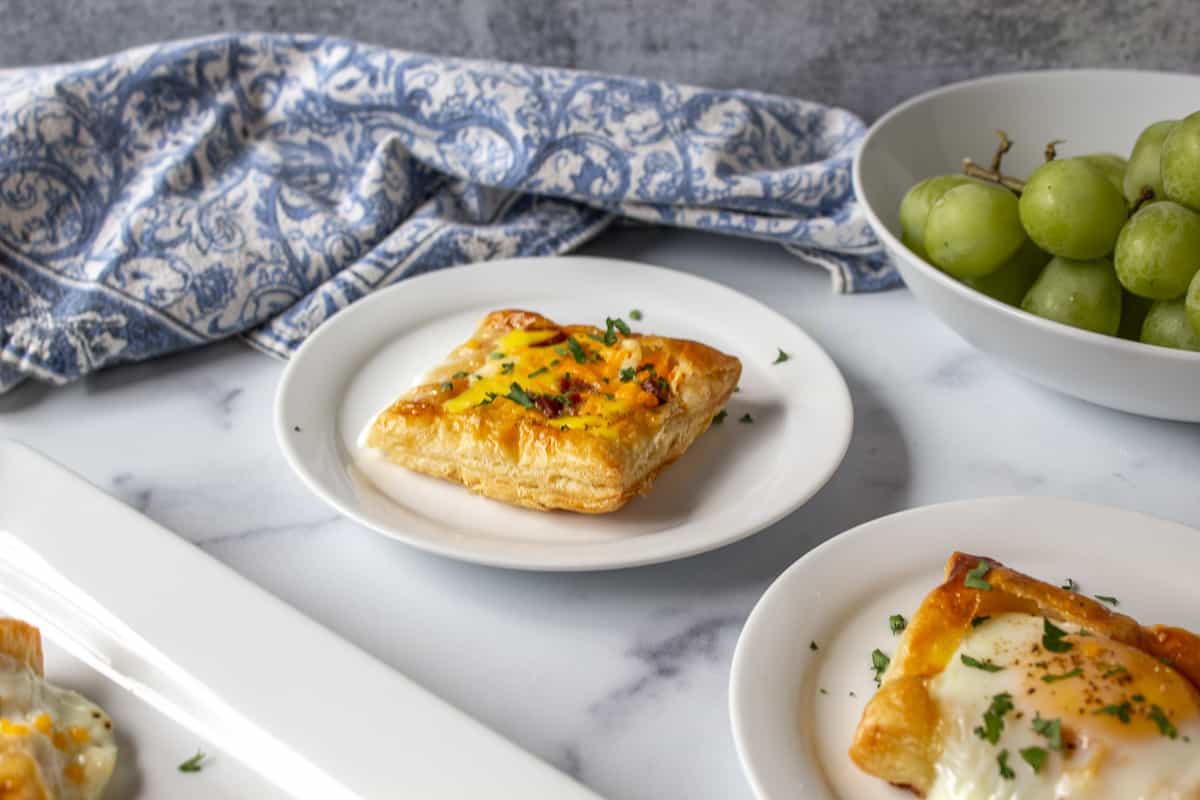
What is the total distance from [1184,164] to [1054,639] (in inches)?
29.8

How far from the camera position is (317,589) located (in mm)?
1475

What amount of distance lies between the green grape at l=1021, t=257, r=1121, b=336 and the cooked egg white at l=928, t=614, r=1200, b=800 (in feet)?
2.05

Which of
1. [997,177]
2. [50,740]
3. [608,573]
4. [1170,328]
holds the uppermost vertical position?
[997,177]

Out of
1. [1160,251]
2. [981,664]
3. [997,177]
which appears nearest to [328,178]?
[997,177]

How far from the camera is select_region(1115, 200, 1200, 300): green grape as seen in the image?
1.47 meters

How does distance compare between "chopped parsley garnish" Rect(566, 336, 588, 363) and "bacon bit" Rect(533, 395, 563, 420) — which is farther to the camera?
"chopped parsley garnish" Rect(566, 336, 588, 363)

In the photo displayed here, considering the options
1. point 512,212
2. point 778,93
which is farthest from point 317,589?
point 778,93

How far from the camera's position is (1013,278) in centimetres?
171

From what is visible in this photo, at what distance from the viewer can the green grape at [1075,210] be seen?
5.04 feet

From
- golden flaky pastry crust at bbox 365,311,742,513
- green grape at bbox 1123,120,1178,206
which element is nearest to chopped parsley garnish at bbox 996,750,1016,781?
golden flaky pastry crust at bbox 365,311,742,513

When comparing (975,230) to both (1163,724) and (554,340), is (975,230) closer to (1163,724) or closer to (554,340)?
(554,340)

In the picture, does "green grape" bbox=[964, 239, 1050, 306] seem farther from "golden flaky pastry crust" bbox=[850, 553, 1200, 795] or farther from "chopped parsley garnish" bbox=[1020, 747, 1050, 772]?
"chopped parsley garnish" bbox=[1020, 747, 1050, 772]

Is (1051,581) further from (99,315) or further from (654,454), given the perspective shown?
→ (99,315)

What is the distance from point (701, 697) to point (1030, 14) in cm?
169
